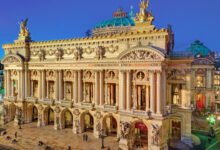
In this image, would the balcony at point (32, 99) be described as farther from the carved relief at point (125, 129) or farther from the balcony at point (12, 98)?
the carved relief at point (125, 129)

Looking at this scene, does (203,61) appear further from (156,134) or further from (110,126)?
(156,134)

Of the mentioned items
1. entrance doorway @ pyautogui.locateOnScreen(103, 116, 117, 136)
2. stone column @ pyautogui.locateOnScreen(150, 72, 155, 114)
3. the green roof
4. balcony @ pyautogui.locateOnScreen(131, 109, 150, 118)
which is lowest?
entrance doorway @ pyautogui.locateOnScreen(103, 116, 117, 136)

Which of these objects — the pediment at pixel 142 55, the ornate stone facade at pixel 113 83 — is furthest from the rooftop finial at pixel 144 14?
the pediment at pixel 142 55

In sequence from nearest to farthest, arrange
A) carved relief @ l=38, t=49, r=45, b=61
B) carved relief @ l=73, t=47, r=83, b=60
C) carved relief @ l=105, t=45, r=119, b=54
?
carved relief @ l=105, t=45, r=119, b=54
carved relief @ l=73, t=47, r=83, b=60
carved relief @ l=38, t=49, r=45, b=61

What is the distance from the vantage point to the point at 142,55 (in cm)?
3241

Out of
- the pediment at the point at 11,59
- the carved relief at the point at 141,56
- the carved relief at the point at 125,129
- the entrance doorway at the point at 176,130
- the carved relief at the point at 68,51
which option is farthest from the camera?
the pediment at the point at 11,59

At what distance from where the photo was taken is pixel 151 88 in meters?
32.0

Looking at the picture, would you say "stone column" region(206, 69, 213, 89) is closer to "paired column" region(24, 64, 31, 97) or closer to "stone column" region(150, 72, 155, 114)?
"stone column" region(150, 72, 155, 114)

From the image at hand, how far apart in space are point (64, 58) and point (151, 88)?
59.1 feet

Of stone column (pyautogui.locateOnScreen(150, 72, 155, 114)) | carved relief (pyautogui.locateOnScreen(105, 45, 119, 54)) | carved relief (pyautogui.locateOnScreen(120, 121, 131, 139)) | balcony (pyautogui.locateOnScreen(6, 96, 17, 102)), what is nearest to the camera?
stone column (pyautogui.locateOnScreen(150, 72, 155, 114))

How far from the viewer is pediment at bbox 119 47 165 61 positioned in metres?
31.0

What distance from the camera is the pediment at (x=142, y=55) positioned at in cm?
3096

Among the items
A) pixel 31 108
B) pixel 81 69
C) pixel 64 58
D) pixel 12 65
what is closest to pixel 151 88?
pixel 81 69

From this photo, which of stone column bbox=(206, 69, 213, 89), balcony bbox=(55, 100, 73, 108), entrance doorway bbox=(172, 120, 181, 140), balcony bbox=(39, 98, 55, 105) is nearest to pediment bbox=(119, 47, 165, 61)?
entrance doorway bbox=(172, 120, 181, 140)
